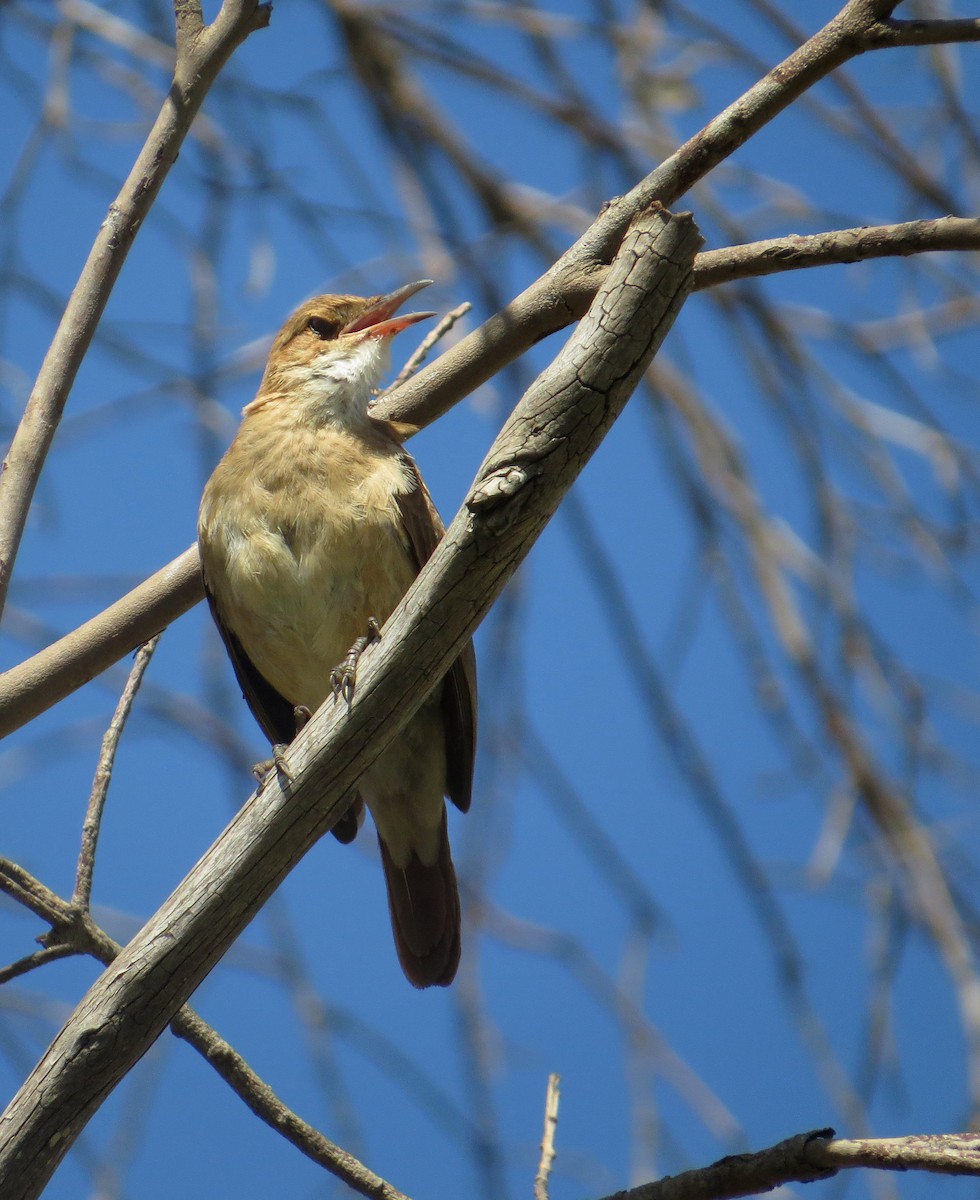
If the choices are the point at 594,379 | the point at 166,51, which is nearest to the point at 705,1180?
the point at 594,379

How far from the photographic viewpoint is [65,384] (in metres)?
2.79

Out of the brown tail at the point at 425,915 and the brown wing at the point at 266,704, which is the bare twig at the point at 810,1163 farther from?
the brown wing at the point at 266,704

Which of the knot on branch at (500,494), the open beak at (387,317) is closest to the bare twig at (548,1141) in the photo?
the knot on branch at (500,494)

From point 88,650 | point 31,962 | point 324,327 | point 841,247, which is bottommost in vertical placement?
point 31,962

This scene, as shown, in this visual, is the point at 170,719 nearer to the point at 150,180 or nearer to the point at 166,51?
the point at 150,180

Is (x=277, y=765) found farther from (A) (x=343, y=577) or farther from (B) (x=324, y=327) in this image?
(B) (x=324, y=327)

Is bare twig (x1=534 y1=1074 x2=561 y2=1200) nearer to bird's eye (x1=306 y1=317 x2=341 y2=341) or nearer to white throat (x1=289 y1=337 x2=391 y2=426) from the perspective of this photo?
white throat (x1=289 y1=337 x2=391 y2=426)

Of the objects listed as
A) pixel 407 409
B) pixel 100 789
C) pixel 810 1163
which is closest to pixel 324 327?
pixel 407 409

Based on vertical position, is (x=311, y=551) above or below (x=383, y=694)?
above

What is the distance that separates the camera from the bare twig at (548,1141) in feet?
8.80

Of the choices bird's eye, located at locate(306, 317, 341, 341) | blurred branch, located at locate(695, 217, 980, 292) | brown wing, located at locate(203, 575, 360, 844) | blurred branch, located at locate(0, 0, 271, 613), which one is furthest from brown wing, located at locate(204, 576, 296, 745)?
blurred branch, located at locate(695, 217, 980, 292)

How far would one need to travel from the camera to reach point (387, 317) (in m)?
4.95

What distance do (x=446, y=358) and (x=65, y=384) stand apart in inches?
45.1

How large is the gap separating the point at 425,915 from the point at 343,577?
123 cm
